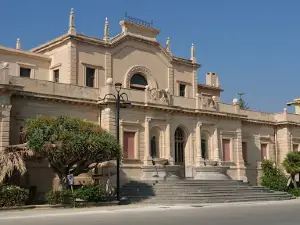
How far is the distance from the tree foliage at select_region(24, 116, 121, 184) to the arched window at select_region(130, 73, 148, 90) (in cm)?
1118

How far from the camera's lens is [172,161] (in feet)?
109

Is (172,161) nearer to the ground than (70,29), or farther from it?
nearer to the ground

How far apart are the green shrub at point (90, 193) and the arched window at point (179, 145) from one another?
10017 millimetres

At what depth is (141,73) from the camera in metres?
37.0

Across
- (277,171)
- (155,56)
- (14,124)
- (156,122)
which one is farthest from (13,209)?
(277,171)

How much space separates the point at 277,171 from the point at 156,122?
13.6 m

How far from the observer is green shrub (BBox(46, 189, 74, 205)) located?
2409 cm

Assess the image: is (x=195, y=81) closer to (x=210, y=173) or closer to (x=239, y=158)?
(x=239, y=158)

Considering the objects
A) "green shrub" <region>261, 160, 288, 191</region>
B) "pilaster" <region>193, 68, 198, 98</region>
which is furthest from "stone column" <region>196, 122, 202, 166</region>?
"green shrub" <region>261, 160, 288, 191</region>

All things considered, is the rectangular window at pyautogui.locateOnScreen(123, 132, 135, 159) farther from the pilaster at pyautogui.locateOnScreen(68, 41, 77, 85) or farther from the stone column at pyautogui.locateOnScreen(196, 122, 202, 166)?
the stone column at pyautogui.locateOnScreen(196, 122, 202, 166)

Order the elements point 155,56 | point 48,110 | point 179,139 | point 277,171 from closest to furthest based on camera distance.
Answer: point 48,110 < point 179,139 < point 155,56 < point 277,171

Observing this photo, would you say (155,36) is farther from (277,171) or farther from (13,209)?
(13,209)

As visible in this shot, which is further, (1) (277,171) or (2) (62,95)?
(1) (277,171)

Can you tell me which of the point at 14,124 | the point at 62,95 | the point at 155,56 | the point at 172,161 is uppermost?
the point at 155,56
